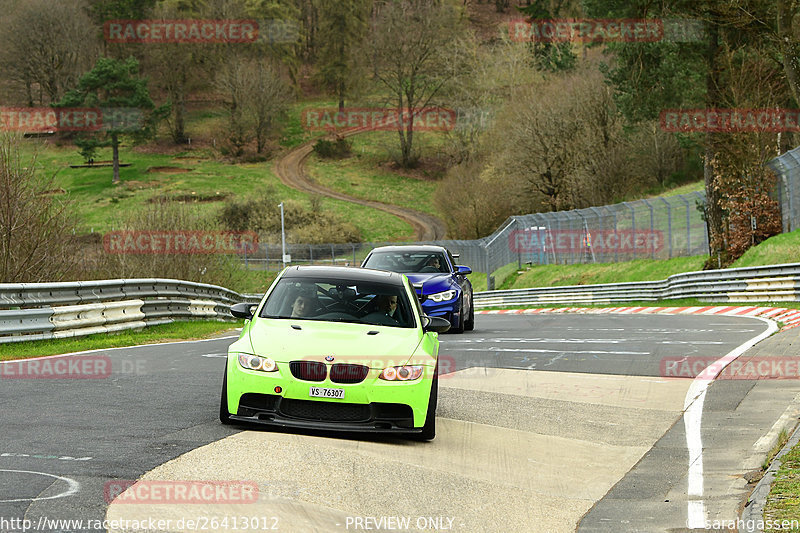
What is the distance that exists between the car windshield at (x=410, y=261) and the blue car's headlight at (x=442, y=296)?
2.15 feet

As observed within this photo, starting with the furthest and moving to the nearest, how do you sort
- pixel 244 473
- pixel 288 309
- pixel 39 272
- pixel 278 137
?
pixel 278 137
pixel 39 272
pixel 288 309
pixel 244 473

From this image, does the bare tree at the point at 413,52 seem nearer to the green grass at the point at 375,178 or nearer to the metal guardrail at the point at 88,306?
the green grass at the point at 375,178

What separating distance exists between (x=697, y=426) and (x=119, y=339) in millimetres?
11763

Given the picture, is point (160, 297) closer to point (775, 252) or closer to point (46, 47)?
point (775, 252)

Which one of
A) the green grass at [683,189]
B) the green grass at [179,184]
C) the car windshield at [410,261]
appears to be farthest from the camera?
the green grass at [179,184]

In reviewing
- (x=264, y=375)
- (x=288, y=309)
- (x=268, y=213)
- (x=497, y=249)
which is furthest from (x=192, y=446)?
(x=268, y=213)

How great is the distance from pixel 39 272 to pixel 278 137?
10108cm

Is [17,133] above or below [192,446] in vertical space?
above

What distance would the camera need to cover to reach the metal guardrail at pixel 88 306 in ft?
53.2

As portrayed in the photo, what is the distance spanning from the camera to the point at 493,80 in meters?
83.8

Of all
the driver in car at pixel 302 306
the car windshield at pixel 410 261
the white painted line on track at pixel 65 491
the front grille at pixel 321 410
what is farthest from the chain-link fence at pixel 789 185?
the white painted line on track at pixel 65 491

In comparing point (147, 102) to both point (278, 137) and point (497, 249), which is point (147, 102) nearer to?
point (278, 137)

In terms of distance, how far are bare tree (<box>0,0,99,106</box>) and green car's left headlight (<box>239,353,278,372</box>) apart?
375 feet

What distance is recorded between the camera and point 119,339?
18609 millimetres
